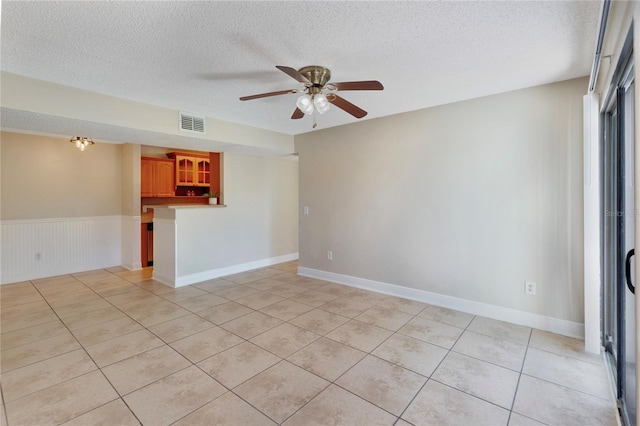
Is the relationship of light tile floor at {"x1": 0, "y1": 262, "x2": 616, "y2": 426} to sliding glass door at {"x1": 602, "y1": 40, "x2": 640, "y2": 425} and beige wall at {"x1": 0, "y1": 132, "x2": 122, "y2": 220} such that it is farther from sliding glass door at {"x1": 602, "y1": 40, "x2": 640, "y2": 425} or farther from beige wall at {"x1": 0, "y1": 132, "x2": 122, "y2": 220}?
beige wall at {"x1": 0, "y1": 132, "x2": 122, "y2": 220}

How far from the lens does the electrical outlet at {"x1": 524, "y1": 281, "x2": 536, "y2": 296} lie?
297 cm

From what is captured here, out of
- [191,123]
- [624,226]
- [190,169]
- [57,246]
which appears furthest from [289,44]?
[57,246]

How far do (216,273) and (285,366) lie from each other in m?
3.07

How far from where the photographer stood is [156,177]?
6309mm

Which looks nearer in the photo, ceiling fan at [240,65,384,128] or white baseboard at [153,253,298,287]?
ceiling fan at [240,65,384,128]

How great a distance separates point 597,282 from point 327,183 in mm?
3329

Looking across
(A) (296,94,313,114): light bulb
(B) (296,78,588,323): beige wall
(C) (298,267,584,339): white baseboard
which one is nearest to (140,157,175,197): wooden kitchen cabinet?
(B) (296,78,588,323): beige wall

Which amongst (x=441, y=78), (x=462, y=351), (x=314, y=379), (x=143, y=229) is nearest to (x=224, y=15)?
(x=441, y=78)

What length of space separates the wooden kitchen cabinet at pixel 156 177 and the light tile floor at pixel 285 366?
2955mm

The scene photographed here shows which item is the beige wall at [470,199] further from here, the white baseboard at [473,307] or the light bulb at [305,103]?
the light bulb at [305,103]

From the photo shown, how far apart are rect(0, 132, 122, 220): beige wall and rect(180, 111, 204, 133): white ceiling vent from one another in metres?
3.08

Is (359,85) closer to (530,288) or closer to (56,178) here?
(530,288)

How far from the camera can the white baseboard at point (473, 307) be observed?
2.83 metres

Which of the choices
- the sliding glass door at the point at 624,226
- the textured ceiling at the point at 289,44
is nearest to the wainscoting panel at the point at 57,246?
the textured ceiling at the point at 289,44
